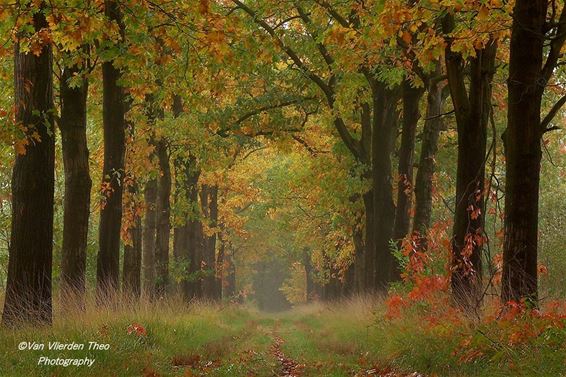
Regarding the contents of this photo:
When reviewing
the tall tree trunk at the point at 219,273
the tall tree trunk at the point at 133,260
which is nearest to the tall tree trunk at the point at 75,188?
the tall tree trunk at the point at 133,260

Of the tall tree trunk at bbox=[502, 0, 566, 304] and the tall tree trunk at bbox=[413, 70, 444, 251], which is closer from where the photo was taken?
the tall tree trunk at bbox=[502, 0, 566, 304]

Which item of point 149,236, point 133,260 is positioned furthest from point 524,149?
point 149,236

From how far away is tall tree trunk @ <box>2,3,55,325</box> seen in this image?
375 inches

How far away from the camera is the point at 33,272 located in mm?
9586

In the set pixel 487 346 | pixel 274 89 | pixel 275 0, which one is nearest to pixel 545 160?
pixel 274 89

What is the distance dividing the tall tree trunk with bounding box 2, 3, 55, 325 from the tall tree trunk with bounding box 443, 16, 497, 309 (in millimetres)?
6559

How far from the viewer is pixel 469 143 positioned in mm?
10500

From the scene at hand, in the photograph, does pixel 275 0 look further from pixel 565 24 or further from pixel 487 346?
pixel 487 346

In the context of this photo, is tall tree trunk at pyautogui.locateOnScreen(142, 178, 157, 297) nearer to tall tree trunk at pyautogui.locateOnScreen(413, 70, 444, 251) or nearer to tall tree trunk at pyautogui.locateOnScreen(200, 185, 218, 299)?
tall tree trunk at pyautogui.locateOnScreen(200, 185, 218, 299)

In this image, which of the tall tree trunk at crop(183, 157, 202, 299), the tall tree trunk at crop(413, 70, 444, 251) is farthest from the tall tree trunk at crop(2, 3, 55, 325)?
the tall tree trunk at crop(183, 157, 202, 299)

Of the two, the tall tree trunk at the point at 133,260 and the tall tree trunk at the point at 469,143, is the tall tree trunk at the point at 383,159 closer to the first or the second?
the tall tree trunk at the point at 133,260

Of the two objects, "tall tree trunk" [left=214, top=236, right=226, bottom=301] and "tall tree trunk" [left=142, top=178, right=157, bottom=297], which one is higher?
"tall tree trunk" [left=142, top=178, right=157, bottom=297]

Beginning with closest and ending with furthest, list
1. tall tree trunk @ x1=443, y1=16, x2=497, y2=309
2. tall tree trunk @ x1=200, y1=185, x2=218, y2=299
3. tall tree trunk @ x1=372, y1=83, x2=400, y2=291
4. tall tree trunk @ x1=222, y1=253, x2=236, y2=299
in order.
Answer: tall tree trunk @ x1=443, y1=16, x2=497, y2=309 → tall tree trunk @ x1=372, y1=83, x2=400, y2=291 → tall tree trunk @ x1=200, y1=185, x2=218, y2=299 → tall tree trunk @ x1=222, y1=253, x2=236, y2=299

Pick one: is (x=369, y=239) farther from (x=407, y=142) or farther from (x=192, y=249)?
(x=192, y=249)
